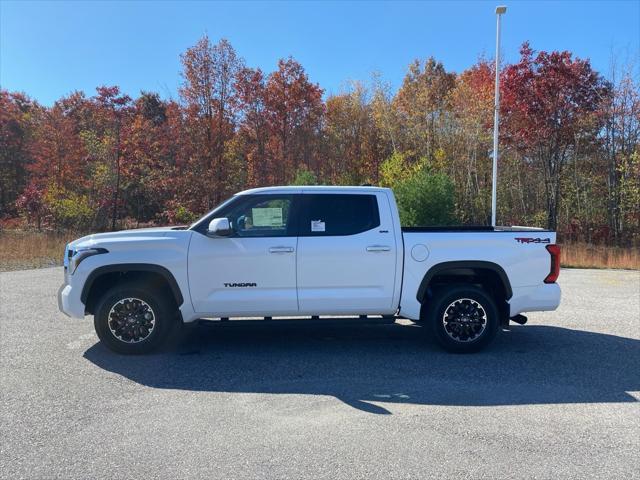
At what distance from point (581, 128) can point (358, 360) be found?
20.5m

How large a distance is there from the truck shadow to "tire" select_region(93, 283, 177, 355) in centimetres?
17

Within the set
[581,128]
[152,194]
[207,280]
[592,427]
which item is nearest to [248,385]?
[207,280]

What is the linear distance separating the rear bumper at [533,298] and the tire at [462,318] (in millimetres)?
238

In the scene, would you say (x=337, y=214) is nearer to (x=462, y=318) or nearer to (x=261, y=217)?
(x=261, y=217)

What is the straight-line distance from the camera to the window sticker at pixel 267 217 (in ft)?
19.3

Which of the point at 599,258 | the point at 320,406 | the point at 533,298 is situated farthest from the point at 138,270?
the point at 599,258

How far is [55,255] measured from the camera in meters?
18.0

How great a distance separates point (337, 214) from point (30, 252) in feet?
54.4

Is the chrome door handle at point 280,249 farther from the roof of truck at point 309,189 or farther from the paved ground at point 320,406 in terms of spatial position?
the paved ground at point 320,406

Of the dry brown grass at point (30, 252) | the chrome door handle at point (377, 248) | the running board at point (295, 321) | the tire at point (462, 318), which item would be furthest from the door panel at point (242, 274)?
the dry brown grass at point (30, 252)

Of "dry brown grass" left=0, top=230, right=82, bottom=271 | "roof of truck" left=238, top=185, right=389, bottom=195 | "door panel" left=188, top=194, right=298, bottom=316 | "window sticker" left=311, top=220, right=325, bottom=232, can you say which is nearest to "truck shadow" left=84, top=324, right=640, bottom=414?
"door panel" left=188, top=194, right=298, bottom=316

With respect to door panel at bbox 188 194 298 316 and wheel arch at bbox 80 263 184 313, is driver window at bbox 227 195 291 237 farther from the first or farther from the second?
wheel arch at bbox 80 263 184 313

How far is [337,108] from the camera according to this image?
29625mm

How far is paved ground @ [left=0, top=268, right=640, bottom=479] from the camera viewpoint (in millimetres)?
3449
